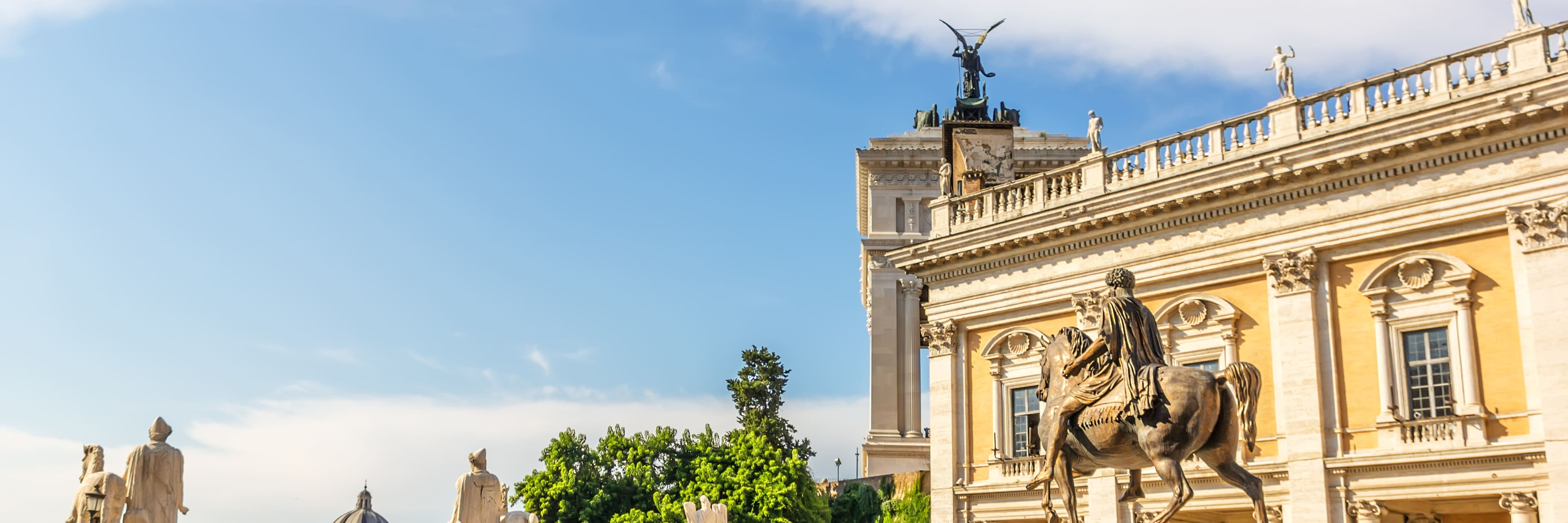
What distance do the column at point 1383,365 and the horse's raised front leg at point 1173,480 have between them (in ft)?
41.1

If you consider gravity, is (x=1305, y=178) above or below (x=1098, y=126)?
below

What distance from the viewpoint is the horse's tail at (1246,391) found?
38.3 feet

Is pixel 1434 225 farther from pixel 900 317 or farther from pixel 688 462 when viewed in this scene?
pixel 900 317

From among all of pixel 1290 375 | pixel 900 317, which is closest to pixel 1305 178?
pixel 1290 375

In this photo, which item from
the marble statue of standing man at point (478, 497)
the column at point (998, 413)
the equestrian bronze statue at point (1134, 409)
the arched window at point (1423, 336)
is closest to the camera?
the equestrian bronze statue at point (1134, 409)

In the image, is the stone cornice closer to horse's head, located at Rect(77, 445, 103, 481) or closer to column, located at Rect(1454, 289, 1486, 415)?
column, located at Rect(1454, 289, 1486, 415)

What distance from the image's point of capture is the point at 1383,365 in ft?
73.9

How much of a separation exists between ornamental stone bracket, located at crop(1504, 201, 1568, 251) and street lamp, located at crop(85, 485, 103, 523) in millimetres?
20377

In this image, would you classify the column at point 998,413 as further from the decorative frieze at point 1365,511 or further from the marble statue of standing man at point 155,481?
the marble statue of standing man at point 155,481

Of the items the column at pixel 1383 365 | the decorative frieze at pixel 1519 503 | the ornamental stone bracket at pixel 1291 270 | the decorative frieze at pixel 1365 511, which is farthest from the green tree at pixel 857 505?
the decorative frieze at pixel 1519 503

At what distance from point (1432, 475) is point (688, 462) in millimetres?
23537

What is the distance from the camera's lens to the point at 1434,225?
72.3ft

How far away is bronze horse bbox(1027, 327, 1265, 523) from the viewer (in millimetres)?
11562

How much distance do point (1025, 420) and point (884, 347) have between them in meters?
26.0
